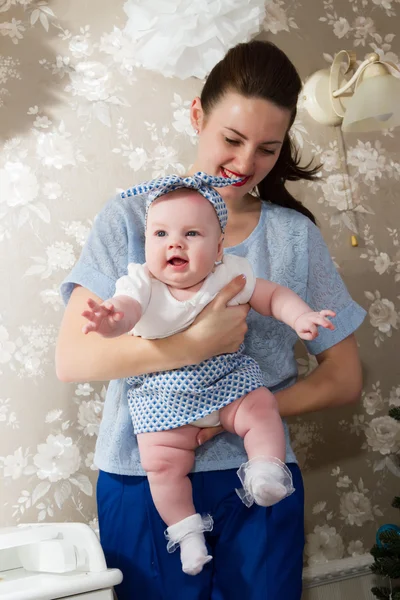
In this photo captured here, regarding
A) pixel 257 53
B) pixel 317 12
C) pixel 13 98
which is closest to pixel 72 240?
pixel 13 98

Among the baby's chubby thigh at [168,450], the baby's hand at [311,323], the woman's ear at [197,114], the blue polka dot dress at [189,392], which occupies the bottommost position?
the baby's chubby thigh at [168,450]

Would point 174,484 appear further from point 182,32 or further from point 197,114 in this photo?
point 182,32

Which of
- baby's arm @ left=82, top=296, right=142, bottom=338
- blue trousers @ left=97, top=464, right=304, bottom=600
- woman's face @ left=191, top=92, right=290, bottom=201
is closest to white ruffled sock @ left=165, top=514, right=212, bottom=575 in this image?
blue trousers @ left=97, top=464, right=304, bottom=600

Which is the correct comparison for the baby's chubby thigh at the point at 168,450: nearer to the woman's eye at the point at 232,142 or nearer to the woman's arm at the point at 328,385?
the woman's arm at the point at 328,385

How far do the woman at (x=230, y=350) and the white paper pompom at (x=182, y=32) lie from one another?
491mm

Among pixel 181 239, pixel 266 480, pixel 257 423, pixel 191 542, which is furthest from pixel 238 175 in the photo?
pixel 191 542

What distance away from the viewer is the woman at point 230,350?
1.41 metres

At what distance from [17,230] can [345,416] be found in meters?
1.15

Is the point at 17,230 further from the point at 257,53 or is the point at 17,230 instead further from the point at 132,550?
the point at 132,550

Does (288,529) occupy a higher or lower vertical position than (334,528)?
higher

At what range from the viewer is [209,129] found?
1.61 m

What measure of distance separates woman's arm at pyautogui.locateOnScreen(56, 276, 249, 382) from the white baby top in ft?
0.06

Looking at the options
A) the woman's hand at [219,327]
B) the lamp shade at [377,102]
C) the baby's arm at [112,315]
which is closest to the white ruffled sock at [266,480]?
the woman's hand at [219,327]

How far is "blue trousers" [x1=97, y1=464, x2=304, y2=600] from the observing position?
4.75 ft
